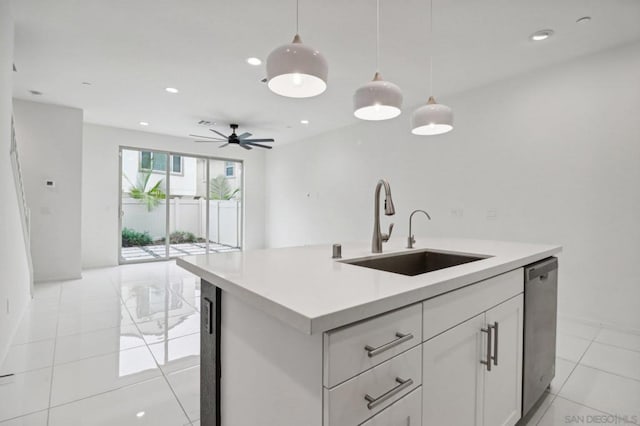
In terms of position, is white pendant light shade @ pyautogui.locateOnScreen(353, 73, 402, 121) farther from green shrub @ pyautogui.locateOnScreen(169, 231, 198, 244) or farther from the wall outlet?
green shrub @ pyautogui.locateOnScreen(169, 231, 198, 244)

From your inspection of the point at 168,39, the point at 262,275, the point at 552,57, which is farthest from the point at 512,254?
the point at 168,39

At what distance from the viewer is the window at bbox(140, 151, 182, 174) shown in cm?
667

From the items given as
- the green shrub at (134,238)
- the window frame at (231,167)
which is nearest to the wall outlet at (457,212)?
the window frame at (231,167)

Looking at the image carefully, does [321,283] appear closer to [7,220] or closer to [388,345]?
[388,345]

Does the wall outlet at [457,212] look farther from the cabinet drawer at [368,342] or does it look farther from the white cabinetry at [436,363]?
the cabinet drawer at [368,342]

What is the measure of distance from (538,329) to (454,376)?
0.93m

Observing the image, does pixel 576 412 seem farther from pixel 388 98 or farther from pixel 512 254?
pixel 388 98

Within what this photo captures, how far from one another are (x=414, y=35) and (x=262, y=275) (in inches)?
111

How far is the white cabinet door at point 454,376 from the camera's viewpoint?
40.6 inches

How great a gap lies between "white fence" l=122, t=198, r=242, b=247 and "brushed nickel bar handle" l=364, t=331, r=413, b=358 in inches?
276

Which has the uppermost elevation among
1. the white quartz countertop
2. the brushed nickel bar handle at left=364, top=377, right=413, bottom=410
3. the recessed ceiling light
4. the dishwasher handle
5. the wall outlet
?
the recessed ceiling light

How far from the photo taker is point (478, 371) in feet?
4.12

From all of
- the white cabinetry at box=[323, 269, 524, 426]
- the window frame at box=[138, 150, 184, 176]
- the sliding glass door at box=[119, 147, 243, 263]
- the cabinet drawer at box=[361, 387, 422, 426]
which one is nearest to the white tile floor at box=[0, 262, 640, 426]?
the white cabinetry at box=[323, 269, 524, 426]

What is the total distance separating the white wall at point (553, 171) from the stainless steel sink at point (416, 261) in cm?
232
